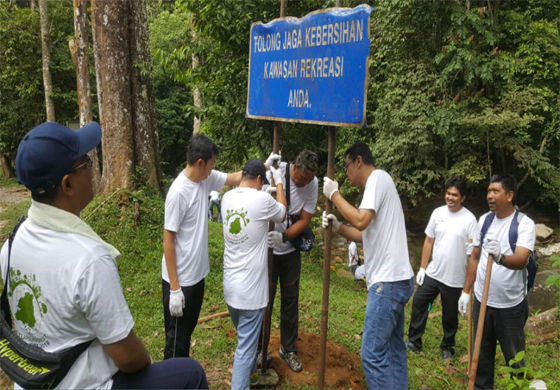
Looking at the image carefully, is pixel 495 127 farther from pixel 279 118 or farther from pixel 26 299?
pixel 26 299

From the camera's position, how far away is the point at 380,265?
2961 mm

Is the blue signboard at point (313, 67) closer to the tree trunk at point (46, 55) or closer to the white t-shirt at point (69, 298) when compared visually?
the white t-shirt at point (69, 298)

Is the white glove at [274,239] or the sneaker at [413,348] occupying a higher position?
the white glove at [274,239]

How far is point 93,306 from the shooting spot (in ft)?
4.96

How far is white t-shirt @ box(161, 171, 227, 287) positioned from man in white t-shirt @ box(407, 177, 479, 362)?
9.17ft

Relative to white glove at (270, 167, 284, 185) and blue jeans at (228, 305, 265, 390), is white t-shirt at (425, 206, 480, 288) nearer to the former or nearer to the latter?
white glove at (270, 167, 284, 185)

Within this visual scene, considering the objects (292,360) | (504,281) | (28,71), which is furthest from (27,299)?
(28,71)

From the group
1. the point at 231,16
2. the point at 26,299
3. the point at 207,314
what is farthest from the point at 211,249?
the point at 26,299

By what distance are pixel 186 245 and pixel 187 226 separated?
0.15 m

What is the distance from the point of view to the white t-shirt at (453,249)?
4523 millimetres

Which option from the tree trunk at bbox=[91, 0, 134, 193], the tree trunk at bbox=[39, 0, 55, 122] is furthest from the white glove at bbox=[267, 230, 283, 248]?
the tree trunk at bbox=[39, 0, 55, 122]

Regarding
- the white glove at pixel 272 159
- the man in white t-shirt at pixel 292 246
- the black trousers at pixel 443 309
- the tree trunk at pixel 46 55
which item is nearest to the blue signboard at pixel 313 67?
the white glove at pixel 272 159

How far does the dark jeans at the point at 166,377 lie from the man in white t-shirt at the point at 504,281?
8.43 feet

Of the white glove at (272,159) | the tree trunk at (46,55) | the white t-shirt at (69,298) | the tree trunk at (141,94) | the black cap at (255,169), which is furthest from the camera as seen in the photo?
the tree trunk at (46,55)
